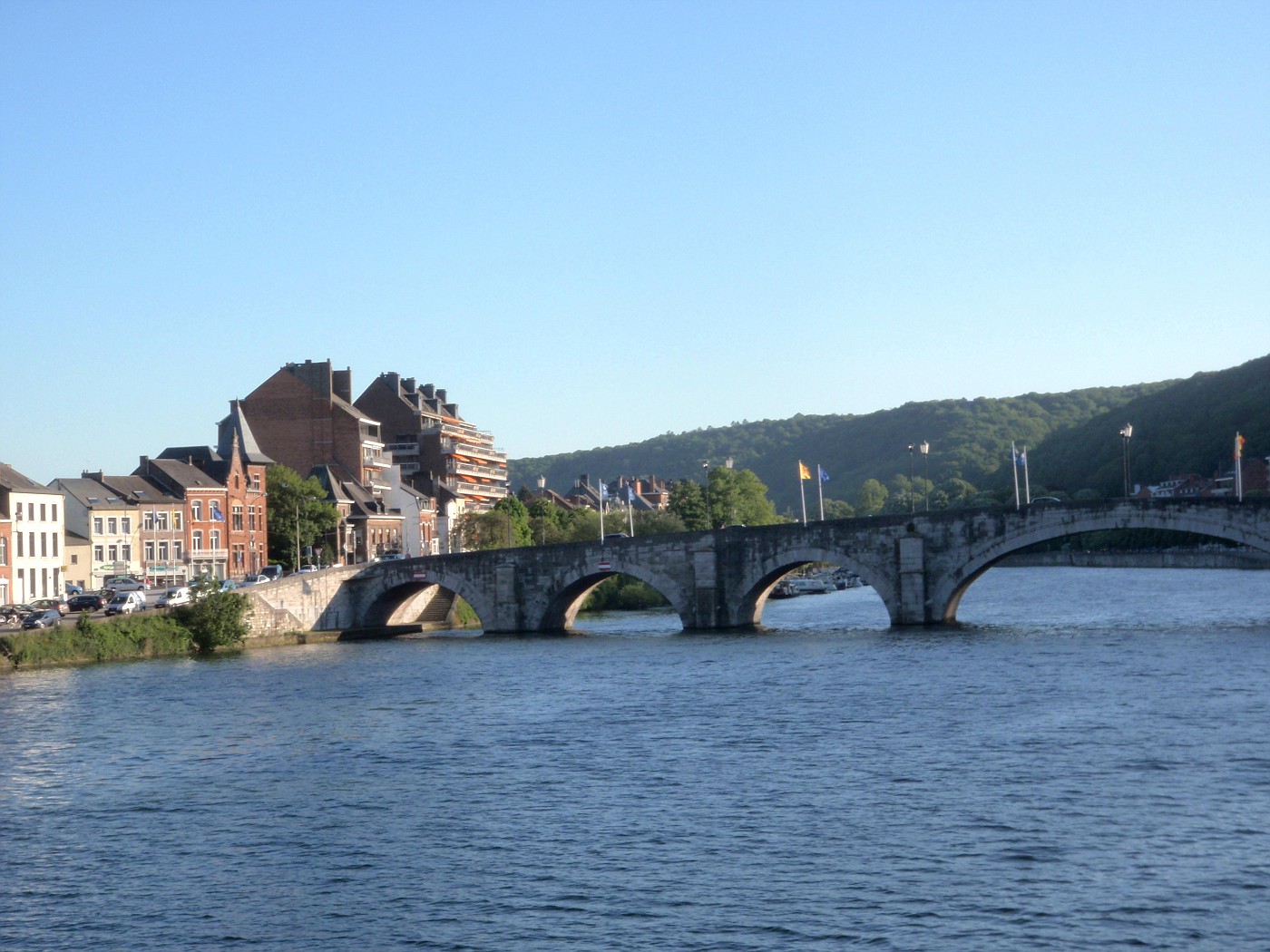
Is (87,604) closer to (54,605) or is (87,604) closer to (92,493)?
(54,605)

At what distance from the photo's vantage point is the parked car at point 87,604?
70.5m

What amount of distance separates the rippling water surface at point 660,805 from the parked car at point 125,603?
39.5ft

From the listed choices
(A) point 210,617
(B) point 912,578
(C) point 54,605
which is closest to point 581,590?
(B) point 912,578

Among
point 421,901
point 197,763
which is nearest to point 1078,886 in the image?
point 421,901

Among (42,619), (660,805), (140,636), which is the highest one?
(42,619)

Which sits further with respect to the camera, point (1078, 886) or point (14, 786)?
point (14, 786)

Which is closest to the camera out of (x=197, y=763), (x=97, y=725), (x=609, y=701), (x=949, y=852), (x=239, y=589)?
(x=949, y=852)

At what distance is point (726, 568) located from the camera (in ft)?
245

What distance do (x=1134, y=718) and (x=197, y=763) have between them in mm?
22771

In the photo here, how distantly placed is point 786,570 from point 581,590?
11.8 metres

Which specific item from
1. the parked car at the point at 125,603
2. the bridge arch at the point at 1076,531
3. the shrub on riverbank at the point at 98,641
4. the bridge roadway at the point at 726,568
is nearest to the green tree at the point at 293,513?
the bridge roadway at the point at 726,568

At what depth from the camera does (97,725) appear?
44.1 m

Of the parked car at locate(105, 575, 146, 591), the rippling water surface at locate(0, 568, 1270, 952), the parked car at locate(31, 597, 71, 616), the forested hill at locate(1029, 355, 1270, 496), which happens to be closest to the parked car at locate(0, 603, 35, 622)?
the parked car at locate(31, 597, 71, 616)

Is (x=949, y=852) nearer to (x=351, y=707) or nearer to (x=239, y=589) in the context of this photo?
(x=351, y=707)
